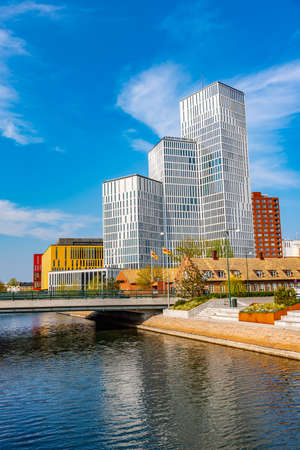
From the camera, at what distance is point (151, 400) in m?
20.6

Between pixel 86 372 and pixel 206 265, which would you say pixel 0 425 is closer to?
pixel 86 372

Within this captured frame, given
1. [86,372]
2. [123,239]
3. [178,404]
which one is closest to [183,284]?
[86,372]

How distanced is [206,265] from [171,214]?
10245 cm

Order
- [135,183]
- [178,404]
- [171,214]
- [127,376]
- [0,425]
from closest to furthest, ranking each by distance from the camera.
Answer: [0,425] < [178,404] < [127,376] < [135,183] < [171,214]

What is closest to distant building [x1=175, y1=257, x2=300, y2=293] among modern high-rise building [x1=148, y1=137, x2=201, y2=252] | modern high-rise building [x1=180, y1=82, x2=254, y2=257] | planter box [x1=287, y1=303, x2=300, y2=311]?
planter box [x1=287, y1=303, x2=300, y2=311]

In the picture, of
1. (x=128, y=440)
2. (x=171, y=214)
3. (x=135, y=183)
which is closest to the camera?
(x=128, y=440)

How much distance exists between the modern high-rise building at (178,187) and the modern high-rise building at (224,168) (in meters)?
3.54

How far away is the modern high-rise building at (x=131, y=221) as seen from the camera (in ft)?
560

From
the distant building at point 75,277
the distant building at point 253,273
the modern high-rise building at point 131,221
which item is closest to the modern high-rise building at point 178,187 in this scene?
the modern high-rise building at point 131,221

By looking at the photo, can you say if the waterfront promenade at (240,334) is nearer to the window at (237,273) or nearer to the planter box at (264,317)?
the planter box at (264,317)

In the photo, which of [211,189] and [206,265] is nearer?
[206,265]

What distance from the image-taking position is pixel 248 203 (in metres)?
192

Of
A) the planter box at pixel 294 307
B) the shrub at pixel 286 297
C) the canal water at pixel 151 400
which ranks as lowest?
the canal water at pixel 151 400

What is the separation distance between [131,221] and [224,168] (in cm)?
5167
